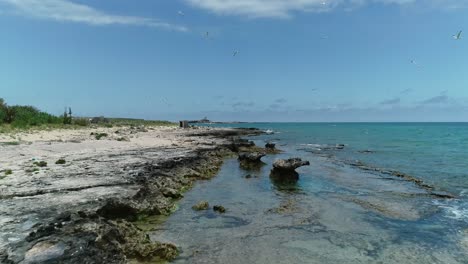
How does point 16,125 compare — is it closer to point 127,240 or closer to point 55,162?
point 55,162

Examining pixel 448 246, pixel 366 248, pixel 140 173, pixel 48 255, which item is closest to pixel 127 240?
pixel 48 255

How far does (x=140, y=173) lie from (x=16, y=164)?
243 inches

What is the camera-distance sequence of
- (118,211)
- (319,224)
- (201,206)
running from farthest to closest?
(201,206)
(319,224)
(118,211)

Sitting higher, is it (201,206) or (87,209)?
(87,209)

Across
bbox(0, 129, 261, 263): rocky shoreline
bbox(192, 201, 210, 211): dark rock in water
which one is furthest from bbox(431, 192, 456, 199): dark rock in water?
bbox(0, 129, 261, 263): rocky shoreline

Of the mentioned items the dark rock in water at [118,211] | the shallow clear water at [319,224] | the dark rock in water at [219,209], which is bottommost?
the shallow clear water at [319,224]

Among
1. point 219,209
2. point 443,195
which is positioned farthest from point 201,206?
point 443,195

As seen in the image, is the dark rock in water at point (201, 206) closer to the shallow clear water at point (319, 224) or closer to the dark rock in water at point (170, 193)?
the shallow clear water at point (319, 224)

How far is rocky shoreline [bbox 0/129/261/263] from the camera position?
816cm

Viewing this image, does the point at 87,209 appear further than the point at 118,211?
No

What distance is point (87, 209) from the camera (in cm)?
1177

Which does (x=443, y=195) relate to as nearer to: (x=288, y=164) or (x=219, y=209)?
(x=288, y=164)

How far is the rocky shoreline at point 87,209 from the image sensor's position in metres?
8.16

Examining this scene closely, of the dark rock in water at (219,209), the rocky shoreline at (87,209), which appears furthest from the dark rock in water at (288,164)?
the dark rock in water at (219,209)
